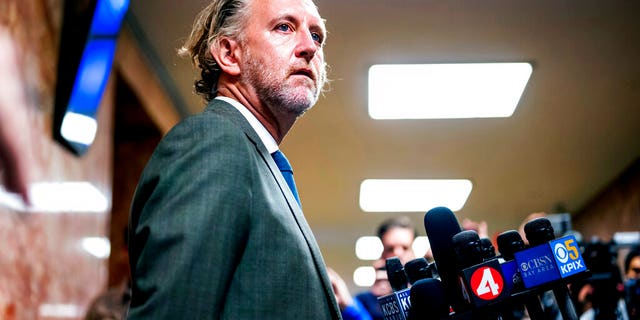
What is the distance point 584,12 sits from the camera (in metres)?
4.26

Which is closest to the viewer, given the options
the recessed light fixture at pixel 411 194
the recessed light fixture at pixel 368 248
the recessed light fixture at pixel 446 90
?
the recessed light fixture at pixel 446 90

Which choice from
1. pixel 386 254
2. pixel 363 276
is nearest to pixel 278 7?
pixel 386 254

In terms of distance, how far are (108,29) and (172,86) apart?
91.5 inches

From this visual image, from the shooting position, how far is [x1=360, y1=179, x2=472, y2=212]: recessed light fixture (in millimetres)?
7723

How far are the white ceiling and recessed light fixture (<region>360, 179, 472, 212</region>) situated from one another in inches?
6.5

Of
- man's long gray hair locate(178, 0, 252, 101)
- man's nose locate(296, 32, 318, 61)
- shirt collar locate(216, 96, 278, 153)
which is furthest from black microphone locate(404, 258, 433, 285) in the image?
man's long gray hair locate(178, 0, 252, 101)

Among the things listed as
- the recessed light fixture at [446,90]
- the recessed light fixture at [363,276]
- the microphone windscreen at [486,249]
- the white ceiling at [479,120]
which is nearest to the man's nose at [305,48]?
the microphone windscreen at [486,249]

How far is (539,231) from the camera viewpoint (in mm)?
1259

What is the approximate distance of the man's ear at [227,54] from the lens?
1.55m

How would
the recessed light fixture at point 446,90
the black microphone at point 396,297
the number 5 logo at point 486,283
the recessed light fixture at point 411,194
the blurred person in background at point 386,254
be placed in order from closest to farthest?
the number 5 logo at point 486,283 → the black microphone at point 396,297 → the blurred person in background at point 386,254 → the recessed light fixture at point 446,90 → the recessed light fixture at point 411,194

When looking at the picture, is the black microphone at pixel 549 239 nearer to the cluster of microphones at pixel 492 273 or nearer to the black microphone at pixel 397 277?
the cluster of microphones at pixel 492 273

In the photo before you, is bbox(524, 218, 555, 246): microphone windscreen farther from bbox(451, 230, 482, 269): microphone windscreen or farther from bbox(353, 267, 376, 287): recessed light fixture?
bbox(353, 267, 376, 287): recessed light fixture

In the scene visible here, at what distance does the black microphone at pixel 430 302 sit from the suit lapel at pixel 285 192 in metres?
0.14

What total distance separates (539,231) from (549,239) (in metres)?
0.02
